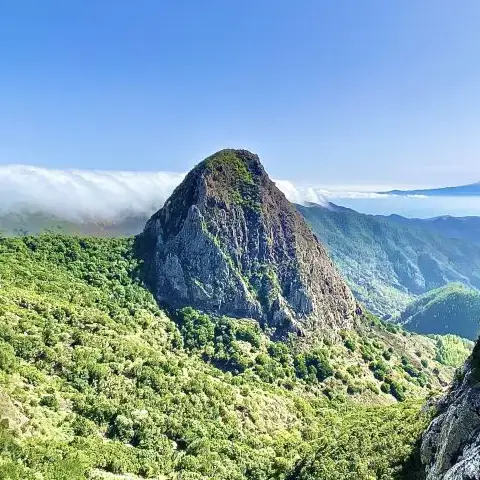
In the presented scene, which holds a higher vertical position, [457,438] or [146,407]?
[457,438]

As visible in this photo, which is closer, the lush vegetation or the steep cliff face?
the steep cliff face

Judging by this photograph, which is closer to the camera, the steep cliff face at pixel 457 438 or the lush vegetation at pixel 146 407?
the steep cliff face at pixel 457 438

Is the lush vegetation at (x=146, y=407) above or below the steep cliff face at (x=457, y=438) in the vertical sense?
below

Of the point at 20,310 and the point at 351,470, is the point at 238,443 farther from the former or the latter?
the point at 20,310

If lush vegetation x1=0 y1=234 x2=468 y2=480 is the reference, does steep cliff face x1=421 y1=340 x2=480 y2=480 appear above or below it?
above

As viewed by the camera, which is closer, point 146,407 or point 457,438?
point 457,438

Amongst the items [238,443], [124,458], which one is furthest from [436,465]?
[238,443]
